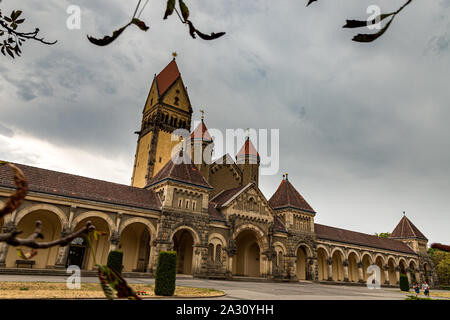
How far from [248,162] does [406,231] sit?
103ft

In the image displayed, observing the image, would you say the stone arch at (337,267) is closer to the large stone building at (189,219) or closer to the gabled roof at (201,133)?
the large stone building at (189,219)

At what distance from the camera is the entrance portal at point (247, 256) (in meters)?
33.5

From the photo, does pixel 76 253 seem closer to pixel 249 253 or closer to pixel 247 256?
pixel 247 256

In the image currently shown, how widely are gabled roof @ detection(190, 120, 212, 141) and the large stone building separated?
0.17 metres

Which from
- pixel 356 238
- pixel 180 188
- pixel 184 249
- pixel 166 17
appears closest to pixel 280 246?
pixel 184 249

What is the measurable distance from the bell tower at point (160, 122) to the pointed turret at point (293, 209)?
14.7 m

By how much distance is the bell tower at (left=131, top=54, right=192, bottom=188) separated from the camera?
3822cm

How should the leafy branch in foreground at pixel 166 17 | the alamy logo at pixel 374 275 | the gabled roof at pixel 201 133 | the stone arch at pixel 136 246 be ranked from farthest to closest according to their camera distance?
1. the alamy logo at pixel 374 275
2. the gabled roof at pixel 201 133
3. the stone arch at pixel 136 246
4. the leafy branch in foreground at pixel 166 17

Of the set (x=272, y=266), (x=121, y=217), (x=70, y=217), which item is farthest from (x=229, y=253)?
(x=70, y=217)

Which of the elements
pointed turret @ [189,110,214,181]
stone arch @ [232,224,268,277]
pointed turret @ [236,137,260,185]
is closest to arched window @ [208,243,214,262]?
stone arch @ [232,224,268,277]

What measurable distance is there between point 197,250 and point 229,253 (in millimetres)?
3441

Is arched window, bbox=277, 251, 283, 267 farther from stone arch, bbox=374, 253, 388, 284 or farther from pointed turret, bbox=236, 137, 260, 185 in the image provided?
stone arch, bbox=374, 253, 388, 284

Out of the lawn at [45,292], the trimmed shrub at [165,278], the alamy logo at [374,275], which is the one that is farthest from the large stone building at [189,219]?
the trimmed shrub at [165,278]
